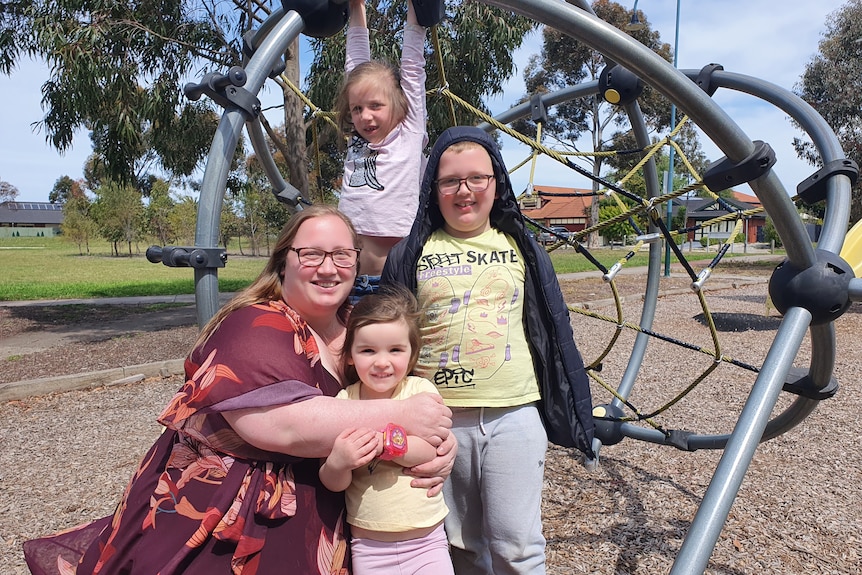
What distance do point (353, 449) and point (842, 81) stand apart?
16113mm

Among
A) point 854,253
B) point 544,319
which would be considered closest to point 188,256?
point 544,319

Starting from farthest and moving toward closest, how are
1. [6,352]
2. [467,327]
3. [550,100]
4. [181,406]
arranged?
[6,352] < [550,100] < [467,327] < [181,406]

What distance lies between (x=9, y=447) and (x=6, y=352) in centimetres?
345

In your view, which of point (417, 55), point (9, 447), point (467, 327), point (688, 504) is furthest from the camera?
point (9, 447)

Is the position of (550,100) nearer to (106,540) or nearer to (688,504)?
(688,504)

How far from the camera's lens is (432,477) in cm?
146

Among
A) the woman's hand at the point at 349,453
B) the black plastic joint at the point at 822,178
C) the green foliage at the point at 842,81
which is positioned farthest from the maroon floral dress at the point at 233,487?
the green foliage at the point at 842,81

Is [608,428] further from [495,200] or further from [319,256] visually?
[319,256]

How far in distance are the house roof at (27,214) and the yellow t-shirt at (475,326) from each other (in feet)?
310

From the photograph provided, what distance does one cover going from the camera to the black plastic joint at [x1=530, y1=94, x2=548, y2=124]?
345cm

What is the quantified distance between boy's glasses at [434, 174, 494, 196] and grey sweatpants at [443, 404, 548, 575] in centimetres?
59

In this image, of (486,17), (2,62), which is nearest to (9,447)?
(2,62)

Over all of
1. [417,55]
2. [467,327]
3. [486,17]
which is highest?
[486,17]

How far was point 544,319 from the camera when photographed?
1.67m
